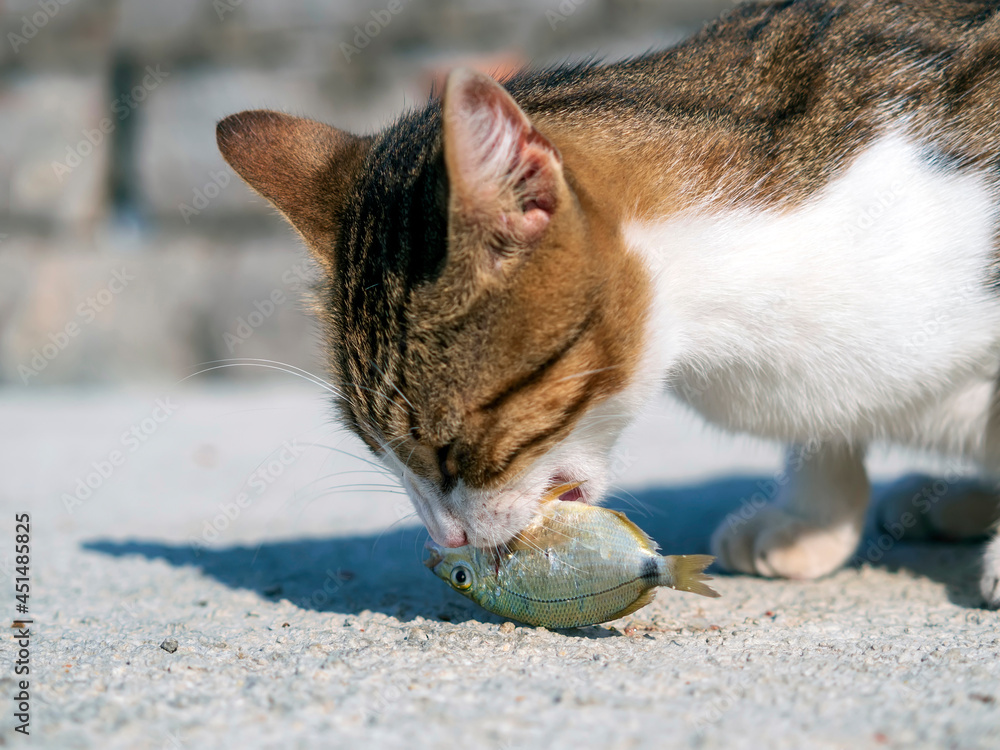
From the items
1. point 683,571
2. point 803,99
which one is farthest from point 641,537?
point 803,99

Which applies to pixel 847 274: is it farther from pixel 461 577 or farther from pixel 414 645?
pixel 414 645

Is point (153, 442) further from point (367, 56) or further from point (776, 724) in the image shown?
point (776, 724)

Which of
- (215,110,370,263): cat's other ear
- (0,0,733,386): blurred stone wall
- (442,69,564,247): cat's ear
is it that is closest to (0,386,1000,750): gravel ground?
(215,110,370,263): cat's other ear

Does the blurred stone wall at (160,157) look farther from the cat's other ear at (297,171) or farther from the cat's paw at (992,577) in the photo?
the cat's paw at (992,577)

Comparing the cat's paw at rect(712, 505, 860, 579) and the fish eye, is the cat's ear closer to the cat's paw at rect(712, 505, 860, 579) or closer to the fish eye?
the fish eye

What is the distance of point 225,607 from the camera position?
1.77 m

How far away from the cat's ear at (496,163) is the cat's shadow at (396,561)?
723mm

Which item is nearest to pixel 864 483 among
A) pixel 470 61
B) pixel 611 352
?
pixel 611 352

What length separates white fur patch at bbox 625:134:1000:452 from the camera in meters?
1.50

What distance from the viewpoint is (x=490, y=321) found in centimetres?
136

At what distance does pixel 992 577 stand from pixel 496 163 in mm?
1231

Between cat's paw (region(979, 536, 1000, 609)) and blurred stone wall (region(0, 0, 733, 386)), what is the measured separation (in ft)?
13.6

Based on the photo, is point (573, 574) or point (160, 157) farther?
point (160, 157)

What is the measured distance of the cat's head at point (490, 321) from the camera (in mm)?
1298
